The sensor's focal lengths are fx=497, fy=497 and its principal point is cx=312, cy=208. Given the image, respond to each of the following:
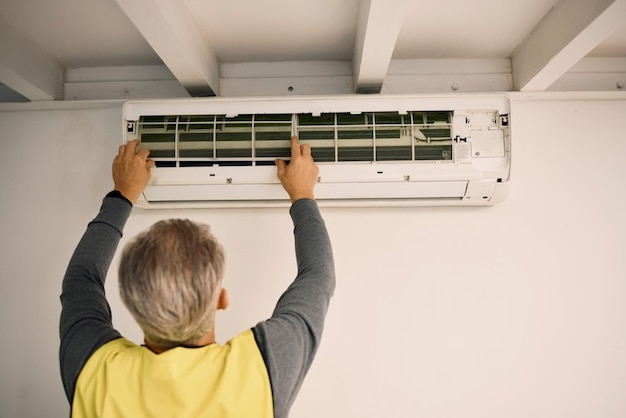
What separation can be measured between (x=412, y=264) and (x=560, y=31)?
86 cm

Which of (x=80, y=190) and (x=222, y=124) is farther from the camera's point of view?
(x=80, y=190)

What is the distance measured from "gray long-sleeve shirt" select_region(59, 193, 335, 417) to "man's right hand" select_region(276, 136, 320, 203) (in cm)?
15

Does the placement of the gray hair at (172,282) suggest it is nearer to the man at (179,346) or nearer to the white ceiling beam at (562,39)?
the man at (179,346)

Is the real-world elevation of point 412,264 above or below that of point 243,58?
below

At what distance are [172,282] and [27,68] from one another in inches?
46.3

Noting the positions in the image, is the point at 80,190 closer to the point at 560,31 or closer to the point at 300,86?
the point at 300,86

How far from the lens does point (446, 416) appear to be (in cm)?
169

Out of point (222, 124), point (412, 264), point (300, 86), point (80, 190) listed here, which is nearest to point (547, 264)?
point (412, 264)

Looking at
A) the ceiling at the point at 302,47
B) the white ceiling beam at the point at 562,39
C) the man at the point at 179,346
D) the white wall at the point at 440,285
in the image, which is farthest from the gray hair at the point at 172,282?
the white ceiling beam at the point at 562,39

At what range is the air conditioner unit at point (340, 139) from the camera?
158 cm

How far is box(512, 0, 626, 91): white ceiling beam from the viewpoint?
1280 millimetres

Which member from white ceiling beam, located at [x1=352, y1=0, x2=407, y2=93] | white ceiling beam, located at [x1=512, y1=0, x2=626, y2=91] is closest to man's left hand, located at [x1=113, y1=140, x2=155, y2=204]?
white ceiling beam, located at [x1=352, y1=0, x2=407, y2=93]

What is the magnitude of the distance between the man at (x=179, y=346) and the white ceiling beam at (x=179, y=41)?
0.60 m

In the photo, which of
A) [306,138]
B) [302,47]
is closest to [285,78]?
[302,47]
